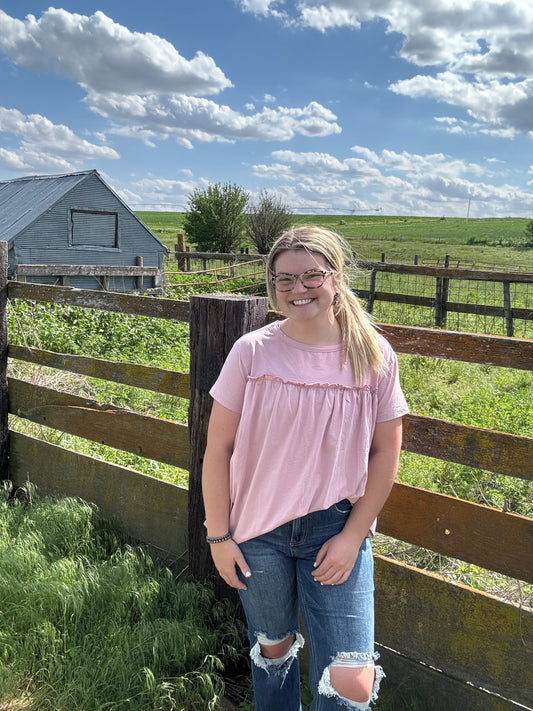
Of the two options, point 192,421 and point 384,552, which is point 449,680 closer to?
point 384,552

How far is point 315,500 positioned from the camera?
6.08 ft

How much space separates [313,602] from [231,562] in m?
0.28

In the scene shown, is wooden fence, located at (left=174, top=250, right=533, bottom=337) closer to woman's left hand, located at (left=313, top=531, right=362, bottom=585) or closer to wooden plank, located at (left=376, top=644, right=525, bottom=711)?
wooden plank, located at (left=376, top=644, right=525, bottom=711)

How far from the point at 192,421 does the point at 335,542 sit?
3.80ft

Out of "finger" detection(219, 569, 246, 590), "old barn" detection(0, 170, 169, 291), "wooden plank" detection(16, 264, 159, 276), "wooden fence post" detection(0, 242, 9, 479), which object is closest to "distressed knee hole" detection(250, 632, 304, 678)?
"finger" detection(219, 569, 246, 590)

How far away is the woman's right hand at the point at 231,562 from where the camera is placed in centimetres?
190

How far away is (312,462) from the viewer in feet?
6.04

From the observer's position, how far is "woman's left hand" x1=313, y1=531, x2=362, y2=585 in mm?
1797

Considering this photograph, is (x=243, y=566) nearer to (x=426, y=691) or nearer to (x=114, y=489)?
(x=426, y=691)

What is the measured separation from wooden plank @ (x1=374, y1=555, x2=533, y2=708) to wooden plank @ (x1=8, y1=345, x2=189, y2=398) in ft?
4.48

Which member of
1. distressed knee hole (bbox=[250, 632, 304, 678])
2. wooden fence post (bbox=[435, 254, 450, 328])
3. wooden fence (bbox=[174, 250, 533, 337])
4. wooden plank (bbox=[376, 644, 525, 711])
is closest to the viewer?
distressed knee hole (bbox=[250, 632, 304, 678])

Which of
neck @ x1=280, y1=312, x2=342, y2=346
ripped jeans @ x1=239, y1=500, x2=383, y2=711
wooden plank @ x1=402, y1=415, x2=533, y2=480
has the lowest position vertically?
ripped jeans @ x1=239, y1=500, x2=383, y2=711

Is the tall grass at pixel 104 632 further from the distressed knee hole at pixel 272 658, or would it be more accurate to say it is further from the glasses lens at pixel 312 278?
the glasses lens at pixel 312 278

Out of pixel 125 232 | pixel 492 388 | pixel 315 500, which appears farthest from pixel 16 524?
pixel 125 232
